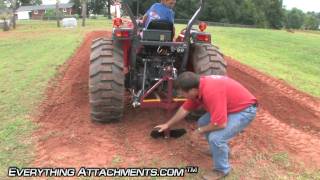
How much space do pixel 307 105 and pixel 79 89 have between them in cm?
496

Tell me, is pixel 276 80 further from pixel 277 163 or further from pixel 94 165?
pixel 94 165

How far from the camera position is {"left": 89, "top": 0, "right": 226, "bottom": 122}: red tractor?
756 cm

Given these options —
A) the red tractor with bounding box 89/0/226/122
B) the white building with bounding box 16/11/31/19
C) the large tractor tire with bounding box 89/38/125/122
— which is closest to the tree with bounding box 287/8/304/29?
the white building with bounding box 16/11/31/19

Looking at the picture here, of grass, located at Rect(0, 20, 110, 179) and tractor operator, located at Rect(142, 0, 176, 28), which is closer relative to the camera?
grass, located at Rect(0, 20, 110, 179)

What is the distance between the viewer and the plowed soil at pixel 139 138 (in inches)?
266

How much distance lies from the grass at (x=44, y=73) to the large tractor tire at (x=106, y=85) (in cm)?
113

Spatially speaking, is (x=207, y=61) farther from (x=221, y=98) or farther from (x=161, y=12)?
(x=221, y=98)

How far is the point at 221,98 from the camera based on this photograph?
19.2ft

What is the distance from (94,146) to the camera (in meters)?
7.11

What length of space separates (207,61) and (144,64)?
40.7 inches

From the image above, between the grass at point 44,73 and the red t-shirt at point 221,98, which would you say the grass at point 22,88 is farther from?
the red t-shirt at point 221,98

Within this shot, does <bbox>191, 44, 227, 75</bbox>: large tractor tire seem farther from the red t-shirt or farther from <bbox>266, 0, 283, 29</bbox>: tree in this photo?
<bbox>266, 0, 283, 29</bbox>: tree

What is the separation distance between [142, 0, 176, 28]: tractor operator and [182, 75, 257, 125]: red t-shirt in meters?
2.13

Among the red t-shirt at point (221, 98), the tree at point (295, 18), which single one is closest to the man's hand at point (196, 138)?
the red t-shirt at point (221, 98)
